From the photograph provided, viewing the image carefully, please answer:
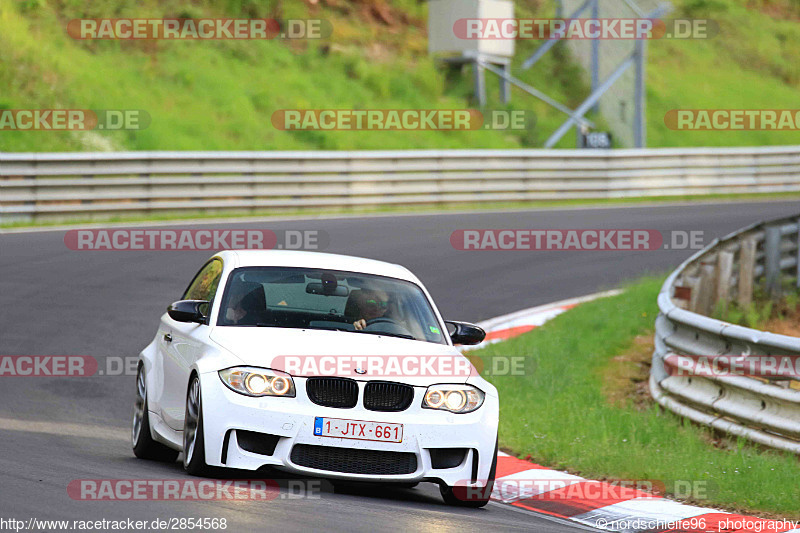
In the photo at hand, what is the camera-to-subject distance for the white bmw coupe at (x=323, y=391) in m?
7.33

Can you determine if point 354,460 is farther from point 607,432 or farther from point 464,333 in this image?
point 607,432

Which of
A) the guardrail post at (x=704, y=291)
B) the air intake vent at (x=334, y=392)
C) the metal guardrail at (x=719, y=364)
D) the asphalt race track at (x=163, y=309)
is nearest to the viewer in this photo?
the asphalt race track at (x=163, y=309)

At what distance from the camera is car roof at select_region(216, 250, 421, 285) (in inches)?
345

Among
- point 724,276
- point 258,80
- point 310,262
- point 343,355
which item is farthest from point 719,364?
point 258,80

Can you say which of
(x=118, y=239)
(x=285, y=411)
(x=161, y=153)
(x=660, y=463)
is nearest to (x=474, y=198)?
(x=161, y=153)

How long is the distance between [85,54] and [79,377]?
18.8 m

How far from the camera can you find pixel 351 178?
83.9 ft

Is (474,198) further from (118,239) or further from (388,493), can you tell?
(388,493)

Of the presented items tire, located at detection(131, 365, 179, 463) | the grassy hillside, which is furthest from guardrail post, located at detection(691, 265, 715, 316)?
the grassy hillside

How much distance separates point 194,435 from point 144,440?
1452 millimetres

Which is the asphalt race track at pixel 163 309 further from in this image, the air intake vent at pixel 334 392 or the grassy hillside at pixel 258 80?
the grassy hillside at pixel 258 80

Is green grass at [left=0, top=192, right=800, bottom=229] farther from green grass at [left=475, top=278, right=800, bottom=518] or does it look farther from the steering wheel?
the steering wheel

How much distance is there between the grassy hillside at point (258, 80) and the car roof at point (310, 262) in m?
16.8

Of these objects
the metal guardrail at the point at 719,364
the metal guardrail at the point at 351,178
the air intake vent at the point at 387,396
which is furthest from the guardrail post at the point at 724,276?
the metal guardrail at the point at 351,178
